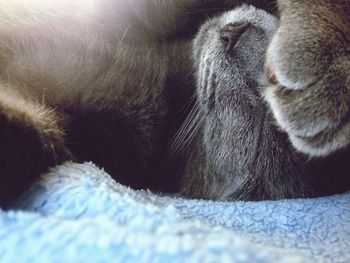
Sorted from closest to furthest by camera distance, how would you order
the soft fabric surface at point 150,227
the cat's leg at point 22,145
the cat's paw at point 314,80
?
the soft fabric surface at point 150,227, the cat's leg at point 22,145, the cat's paw at point 314,80

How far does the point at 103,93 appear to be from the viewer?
922 millimetres

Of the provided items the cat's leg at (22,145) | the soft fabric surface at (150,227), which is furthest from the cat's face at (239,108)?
the cat's leg at (22,145)

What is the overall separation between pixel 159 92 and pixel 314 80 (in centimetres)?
34

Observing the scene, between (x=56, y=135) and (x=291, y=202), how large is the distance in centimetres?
36

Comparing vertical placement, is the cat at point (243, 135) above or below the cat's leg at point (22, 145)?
above

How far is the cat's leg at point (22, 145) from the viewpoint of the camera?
63cm

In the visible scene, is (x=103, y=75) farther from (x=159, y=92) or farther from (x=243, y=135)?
(x=243, y=135)

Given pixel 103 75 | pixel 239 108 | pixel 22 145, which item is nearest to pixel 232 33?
pixel 239 108

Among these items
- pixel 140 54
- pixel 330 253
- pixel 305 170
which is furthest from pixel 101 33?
pixel 330 253

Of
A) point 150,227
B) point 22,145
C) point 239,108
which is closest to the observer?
point 150,227

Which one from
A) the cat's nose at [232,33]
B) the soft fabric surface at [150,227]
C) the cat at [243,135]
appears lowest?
the soft fabric surface at [150,227]

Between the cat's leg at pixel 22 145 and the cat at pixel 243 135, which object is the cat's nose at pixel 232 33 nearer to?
the cat at pixel 243 135

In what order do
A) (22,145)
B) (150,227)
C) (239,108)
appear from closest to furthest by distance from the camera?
(150,227)
(22,145)
(239,108)

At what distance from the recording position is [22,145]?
651 millimetres
